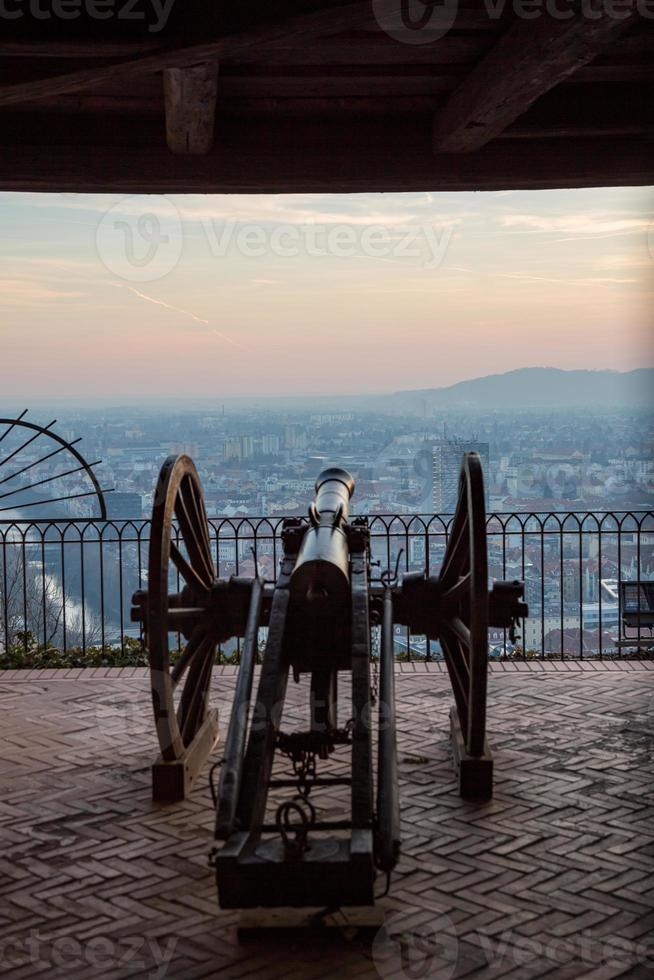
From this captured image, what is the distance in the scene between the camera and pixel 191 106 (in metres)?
4.79

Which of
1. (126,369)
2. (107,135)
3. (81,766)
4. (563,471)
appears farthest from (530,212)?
(81,766)

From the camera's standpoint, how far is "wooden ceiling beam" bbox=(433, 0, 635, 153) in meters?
3.63

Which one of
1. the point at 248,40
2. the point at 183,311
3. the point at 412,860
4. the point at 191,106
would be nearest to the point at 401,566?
the point at 183,311

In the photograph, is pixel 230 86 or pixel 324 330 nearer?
pixel 230 86

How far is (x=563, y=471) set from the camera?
1275 centimetres

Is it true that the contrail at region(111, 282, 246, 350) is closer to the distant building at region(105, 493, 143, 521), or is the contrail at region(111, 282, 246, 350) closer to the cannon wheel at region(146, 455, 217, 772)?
the distant building at region(105, 493, 143, 521)

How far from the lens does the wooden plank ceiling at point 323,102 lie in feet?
11.7

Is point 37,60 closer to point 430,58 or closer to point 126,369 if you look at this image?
point 430,58

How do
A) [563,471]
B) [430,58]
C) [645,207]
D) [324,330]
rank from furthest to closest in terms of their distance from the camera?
[563,471] → [324,330] → [645,207] → [430,58]

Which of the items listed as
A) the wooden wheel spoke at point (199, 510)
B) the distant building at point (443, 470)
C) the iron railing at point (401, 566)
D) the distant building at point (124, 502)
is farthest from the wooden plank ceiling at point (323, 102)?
the distant building at point (124, 502)

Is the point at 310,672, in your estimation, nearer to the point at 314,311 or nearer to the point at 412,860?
the point at 412,860

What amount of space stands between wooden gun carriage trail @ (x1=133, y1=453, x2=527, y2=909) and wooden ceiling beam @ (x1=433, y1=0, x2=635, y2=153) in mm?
1492

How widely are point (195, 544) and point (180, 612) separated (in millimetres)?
474

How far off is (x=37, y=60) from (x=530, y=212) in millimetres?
11890
